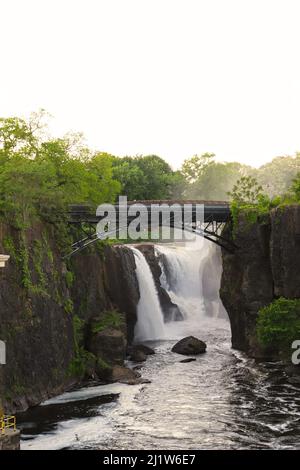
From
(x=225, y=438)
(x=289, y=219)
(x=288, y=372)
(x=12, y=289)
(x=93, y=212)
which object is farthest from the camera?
(x=93, y=212)

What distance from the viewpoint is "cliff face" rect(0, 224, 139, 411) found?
30.4m

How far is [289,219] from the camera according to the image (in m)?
39.8

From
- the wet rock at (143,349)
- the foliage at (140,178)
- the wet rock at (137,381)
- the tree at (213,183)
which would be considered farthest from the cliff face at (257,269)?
the tree at (213,183)

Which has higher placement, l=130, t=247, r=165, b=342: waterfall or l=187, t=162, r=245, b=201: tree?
l=187, t=162, r=245, b=201: tree

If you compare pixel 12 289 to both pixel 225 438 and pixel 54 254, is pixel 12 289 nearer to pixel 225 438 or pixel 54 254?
pixel 54 254

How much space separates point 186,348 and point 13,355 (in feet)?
58.8

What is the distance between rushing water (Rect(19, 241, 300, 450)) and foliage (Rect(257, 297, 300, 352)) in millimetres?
2194

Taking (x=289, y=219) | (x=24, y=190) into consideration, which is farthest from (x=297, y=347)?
(x=24, y=190)

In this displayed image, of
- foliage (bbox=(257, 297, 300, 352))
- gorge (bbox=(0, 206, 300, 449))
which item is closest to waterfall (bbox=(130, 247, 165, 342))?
gorge (bbox=(0, 206, 300, 449))

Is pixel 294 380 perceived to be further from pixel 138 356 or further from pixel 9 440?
pixel 9 440

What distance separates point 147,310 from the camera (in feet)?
180

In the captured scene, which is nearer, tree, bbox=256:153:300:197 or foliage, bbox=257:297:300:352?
foliage, bbox=257:297:300:352

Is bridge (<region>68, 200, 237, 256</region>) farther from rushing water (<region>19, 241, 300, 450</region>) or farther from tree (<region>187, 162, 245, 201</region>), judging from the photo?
tree (<region>187, 162, 245, 201</region>)

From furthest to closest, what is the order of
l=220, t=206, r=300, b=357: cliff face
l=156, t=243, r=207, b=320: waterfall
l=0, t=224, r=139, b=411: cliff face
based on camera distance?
l=156, t=243, r=207, b=320: waterfall
l=220, t=206, r=300, b=357: cliff face
l=0, t=224, r=139, b=411: cliff face
